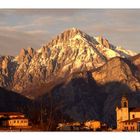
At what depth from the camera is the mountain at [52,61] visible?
7256 cm

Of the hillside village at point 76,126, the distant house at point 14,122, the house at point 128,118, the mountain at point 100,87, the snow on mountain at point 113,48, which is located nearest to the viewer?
the hillside village at point 76,126

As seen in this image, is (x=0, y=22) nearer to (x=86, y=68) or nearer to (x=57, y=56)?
(x=57, y=56)

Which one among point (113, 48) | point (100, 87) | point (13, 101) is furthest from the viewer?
point (100, 87)

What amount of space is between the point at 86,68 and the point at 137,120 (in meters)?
56.0

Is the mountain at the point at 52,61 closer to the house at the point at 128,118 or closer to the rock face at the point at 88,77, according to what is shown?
the rock face at the point at 88,77

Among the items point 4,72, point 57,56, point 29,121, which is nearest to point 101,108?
point 57,56

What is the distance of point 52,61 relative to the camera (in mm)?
94625

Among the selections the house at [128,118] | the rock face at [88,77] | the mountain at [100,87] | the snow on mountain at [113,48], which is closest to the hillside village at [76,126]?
the house at [128,118]

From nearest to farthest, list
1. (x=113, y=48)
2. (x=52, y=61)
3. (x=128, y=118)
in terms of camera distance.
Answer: (x=128, y=118)
(x=113, y=48)
(x=52, y=61)

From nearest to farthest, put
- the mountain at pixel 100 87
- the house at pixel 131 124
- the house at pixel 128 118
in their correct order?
1. the house at pixel 131 124
2. the house at pixel 128 118
3. the mountain at pixel 100 87

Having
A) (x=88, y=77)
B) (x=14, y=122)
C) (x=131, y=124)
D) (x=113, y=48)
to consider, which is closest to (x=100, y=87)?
(x=88, y=77)

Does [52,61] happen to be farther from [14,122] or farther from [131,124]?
[14,122]

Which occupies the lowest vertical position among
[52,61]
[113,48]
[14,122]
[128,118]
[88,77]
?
[14,122]

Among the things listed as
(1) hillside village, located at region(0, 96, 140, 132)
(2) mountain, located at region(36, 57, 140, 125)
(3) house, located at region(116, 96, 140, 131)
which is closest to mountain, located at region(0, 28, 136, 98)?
(2) mountain, located at region(36, 57, 140, 125)
